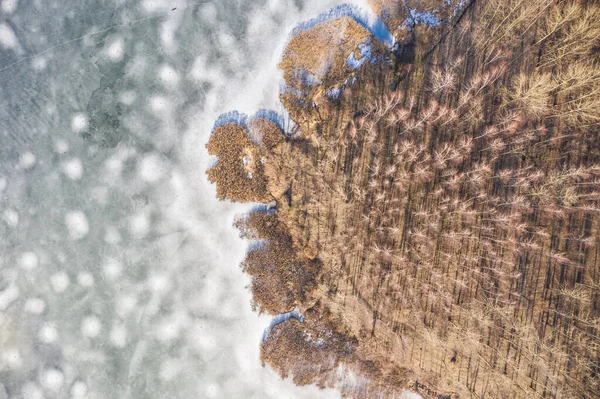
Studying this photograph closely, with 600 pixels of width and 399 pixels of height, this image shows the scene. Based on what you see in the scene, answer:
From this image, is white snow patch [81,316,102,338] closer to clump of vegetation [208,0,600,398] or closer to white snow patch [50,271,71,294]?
white snow patch [50,271,71,294]

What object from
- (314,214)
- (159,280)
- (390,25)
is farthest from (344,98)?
(159,280)

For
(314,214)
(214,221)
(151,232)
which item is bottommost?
(151,232)

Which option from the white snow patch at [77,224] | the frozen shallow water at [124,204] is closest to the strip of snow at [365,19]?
the frozen shallow water at [124,204]

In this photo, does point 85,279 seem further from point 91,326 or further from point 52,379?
point 52,379

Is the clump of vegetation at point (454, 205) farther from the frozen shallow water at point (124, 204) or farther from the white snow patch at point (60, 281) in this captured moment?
the white snow patch at point (60, 281)

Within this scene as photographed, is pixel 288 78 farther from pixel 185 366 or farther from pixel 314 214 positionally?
pixel 185 366

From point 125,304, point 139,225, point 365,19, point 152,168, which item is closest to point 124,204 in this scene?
point 139,225
